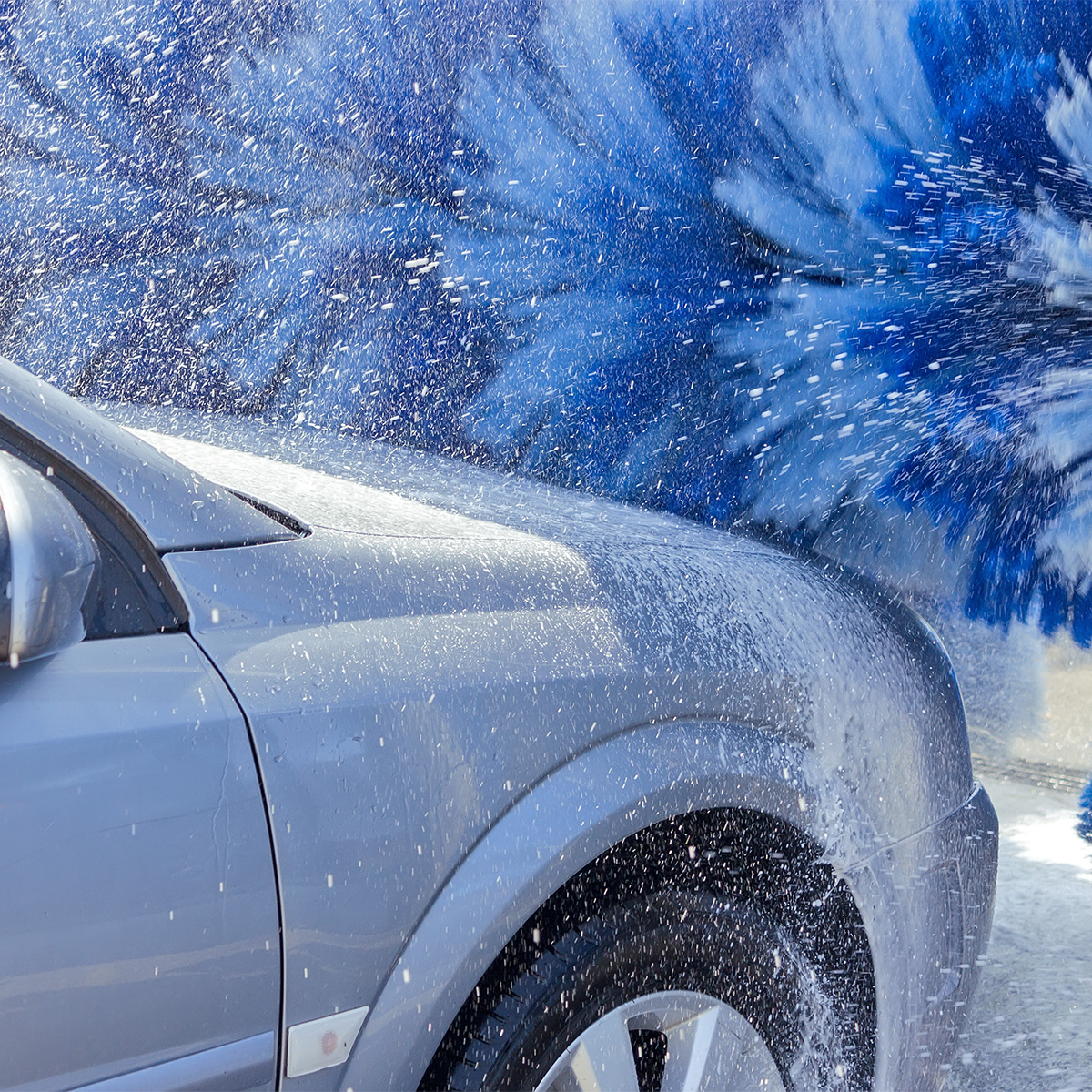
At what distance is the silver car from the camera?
34.9 inches

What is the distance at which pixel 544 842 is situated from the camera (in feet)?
3.68

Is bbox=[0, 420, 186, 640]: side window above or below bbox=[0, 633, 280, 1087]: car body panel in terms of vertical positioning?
above

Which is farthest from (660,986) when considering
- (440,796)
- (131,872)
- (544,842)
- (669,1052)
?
(131,872)

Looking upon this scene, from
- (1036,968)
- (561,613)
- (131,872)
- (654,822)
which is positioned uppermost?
(561,613)

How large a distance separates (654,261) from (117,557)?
276cm

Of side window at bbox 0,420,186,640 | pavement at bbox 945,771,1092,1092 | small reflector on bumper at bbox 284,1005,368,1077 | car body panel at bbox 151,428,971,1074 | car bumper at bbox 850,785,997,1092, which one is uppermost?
side window at bbox 0,420,186,640

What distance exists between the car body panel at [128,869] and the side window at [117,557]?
3 centimetres

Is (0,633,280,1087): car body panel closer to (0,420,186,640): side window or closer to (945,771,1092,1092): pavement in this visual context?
(0,420,186,640): side window

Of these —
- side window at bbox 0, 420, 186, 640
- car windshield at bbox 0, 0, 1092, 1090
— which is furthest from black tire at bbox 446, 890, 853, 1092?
car windshield at bbox 0, 0, 1092, 1090

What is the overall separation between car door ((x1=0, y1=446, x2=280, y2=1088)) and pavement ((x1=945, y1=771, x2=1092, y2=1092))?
137 centimetres

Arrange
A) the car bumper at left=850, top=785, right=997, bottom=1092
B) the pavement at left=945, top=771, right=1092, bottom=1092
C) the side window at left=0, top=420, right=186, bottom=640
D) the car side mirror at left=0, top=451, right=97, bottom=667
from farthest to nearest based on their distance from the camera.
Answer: the pavement at left=945, top=771, right=1092, bottom=1092 → the car bumper at left=850, top=785, right=997, bottom=1092 → the side window at left=0, top=420, right=186, bottom=640 → the car side mirror at left=0, top=451, right=97, bottom=667

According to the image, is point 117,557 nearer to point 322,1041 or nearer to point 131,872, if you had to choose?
point 131,872

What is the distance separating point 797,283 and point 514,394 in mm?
985

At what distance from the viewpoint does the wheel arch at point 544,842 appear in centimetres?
106
